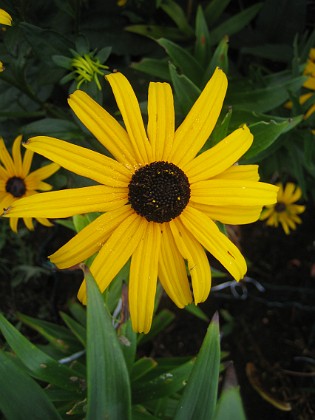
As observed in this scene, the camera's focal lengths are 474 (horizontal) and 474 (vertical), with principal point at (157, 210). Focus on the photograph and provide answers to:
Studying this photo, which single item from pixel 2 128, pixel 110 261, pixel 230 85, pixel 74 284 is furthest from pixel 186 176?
pixel 74 284

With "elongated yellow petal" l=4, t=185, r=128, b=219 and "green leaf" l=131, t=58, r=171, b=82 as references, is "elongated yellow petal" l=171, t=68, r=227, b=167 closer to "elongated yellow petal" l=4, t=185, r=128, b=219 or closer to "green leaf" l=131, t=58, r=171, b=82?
"elongated yellow petal" l=4, t=185, r=128, b=219

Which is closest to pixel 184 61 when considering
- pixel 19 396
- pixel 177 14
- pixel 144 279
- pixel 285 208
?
pixel 177 14

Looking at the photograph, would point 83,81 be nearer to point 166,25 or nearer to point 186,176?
point 186,176

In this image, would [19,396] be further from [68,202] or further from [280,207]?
[280,207]

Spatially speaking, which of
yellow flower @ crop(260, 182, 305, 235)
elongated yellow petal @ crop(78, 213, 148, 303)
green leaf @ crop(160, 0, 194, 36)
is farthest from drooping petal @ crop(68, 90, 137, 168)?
yellow flower @ crop(260, 182, 305, 235)

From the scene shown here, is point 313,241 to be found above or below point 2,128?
below

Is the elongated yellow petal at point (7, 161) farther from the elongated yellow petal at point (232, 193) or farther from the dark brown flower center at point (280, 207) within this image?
the dark brown flower center at point (280, 207)

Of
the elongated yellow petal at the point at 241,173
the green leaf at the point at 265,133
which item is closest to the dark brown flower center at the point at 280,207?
the green leaf at the point at 265,133
